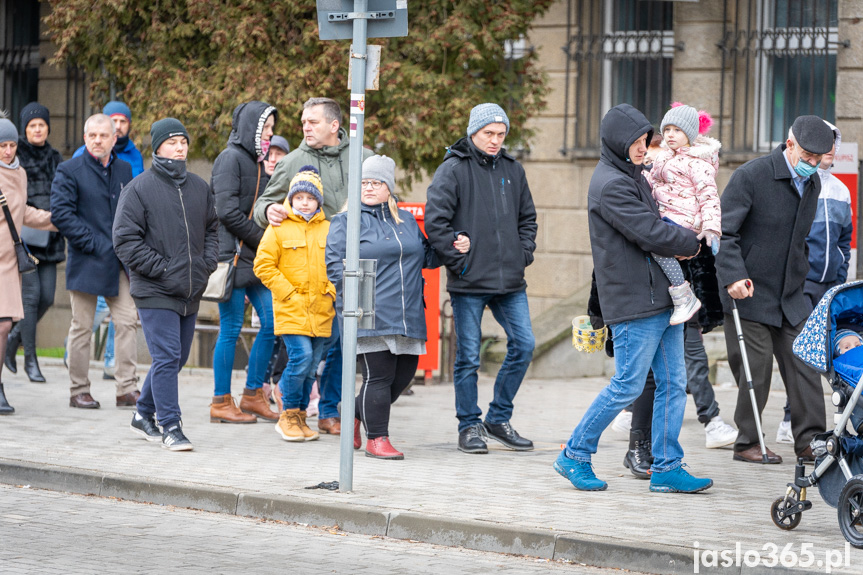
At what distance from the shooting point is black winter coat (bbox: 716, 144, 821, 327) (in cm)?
809

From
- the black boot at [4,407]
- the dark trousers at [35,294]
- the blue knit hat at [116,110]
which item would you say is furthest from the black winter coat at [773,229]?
the dark trousers at [35,294]

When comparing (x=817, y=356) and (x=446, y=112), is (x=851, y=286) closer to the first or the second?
(x=817, y=356)

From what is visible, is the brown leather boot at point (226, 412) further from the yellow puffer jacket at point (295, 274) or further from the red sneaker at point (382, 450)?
the red sneaker at point (382, 450)

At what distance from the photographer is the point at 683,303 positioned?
22.8ft

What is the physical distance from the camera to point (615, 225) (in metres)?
6.93

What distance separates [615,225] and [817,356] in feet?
4.17

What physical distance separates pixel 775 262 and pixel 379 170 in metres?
2.52

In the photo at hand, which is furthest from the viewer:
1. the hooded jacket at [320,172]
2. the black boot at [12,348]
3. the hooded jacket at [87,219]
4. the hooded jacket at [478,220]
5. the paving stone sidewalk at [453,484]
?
the black boot at [12,348]

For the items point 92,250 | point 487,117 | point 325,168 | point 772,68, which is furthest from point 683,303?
point 772,68

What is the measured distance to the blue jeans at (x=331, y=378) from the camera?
29.3ft

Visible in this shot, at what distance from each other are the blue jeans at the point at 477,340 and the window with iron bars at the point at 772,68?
6.79m

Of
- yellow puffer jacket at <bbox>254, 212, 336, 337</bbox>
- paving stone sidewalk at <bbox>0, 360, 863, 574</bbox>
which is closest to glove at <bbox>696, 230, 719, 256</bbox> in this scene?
paving stone sidewalk at <bbox>0, 360, 863, 574</bbox>

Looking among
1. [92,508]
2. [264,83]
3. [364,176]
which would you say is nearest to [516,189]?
[364,176]

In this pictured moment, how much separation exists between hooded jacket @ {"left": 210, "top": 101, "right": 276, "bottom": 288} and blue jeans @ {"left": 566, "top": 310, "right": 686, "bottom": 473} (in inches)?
127
